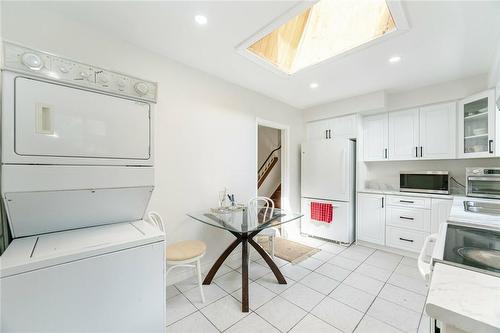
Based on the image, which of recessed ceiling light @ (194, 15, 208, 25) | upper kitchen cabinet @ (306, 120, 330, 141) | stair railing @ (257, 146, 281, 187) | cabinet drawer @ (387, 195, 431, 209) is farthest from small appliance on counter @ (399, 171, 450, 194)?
recessed ceiling light @ (194, 15, 208, 25)

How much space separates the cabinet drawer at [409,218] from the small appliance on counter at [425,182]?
1.04ft

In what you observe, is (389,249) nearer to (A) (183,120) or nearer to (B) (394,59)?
→ (B) (394,59)

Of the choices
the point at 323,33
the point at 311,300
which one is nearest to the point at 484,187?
the point at 311,300

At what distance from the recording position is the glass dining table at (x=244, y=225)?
1876mm

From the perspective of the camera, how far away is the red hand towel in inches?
134

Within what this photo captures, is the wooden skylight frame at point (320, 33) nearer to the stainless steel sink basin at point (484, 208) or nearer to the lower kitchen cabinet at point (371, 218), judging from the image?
the stainless steel sink basin at point (484, 208)

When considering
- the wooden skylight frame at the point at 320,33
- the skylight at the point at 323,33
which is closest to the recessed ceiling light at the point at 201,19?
the wooden skylight frame at the point at 320,33

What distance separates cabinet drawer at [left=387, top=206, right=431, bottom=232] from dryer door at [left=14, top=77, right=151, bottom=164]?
3361 millimetres

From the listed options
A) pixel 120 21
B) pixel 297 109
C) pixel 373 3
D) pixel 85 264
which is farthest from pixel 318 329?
pixel 297 109

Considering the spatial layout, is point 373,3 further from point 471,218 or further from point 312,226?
point 312,226

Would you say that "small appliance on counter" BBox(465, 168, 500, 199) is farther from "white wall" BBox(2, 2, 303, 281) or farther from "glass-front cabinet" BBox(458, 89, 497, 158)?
"white wall" BBox(2, 2, 303, 281)

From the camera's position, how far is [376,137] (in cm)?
338

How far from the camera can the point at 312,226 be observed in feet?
12.0

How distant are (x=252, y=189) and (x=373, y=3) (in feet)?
8.08
